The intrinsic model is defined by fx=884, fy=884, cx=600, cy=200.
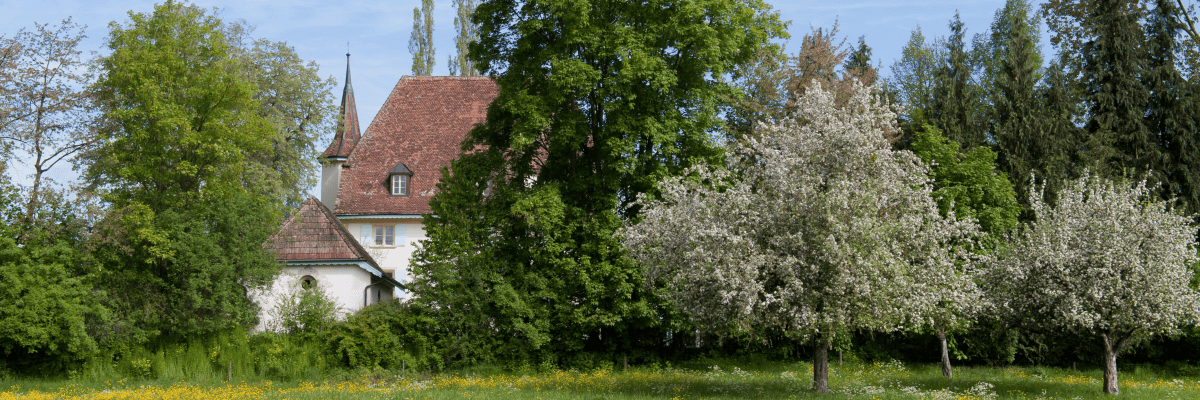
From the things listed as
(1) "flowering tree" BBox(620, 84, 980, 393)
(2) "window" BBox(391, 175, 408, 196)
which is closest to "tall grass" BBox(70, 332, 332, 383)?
(1) "flowering tree" BBox(620, 84, 980, 393)

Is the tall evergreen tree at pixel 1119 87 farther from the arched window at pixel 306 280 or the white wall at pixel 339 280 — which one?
the arched window at pixel 306 280

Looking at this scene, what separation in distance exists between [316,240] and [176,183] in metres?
5.11

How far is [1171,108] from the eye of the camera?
35188mm

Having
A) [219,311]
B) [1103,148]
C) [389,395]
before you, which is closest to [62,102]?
[219,311]

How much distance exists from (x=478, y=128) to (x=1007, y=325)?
16.1 meters

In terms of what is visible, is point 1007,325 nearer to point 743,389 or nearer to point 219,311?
point 743,389

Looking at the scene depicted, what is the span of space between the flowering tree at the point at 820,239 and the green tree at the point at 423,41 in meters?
39.9

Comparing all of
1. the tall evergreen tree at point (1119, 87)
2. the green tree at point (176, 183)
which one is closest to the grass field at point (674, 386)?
the green tree at point (176, 183)

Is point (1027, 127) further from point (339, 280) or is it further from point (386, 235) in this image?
point (386, 235)

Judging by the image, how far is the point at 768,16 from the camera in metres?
27.8

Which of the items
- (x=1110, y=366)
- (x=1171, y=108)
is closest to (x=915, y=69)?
(x=1171, y=108)

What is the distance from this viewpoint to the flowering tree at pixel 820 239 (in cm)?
1692

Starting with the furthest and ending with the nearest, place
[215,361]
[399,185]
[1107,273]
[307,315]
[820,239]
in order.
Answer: [399,185] < [307,315] < [215,361] < [1107,273] < [820,239]

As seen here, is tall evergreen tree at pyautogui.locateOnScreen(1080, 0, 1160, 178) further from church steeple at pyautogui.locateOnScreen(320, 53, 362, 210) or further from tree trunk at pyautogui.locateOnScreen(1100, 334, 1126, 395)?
church steeple at pyautogui.locateOnScreen(320, 53, 362, 210)
